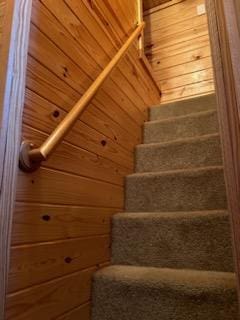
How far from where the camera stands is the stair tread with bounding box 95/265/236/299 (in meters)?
1.04

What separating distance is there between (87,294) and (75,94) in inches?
35.2

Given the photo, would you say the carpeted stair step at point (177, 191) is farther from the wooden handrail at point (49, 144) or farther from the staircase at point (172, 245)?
the wooden handrail at point (49, 144)

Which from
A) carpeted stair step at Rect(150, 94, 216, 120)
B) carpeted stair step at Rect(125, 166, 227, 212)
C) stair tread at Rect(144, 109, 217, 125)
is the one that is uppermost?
carpeted stair step at Rect(150, 94, 216, 120)

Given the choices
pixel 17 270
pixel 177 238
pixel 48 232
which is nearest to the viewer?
pixel 17 270

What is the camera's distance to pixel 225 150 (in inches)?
23.6

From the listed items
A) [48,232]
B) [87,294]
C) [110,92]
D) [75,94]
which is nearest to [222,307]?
[87,294]

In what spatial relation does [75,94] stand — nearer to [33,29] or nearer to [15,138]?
[33,29]

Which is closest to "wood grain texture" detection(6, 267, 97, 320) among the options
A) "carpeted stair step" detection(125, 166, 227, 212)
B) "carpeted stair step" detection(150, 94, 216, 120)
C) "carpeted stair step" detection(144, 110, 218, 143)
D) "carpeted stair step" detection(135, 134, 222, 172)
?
"carpeted stair step" detection(125, 166, 227, 212)

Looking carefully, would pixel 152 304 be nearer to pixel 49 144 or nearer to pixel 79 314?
pixel 79 314

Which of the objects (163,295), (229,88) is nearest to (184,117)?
(163,295)

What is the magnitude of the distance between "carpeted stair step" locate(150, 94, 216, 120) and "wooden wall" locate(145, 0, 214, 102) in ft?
1.50

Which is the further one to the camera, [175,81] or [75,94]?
[175,81]

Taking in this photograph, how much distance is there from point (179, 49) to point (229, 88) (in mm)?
2609

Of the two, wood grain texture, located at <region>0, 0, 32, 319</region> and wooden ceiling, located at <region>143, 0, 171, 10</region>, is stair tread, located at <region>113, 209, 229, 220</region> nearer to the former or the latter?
wood grain texture, located at <region>0, 0, 32, 319</region>
